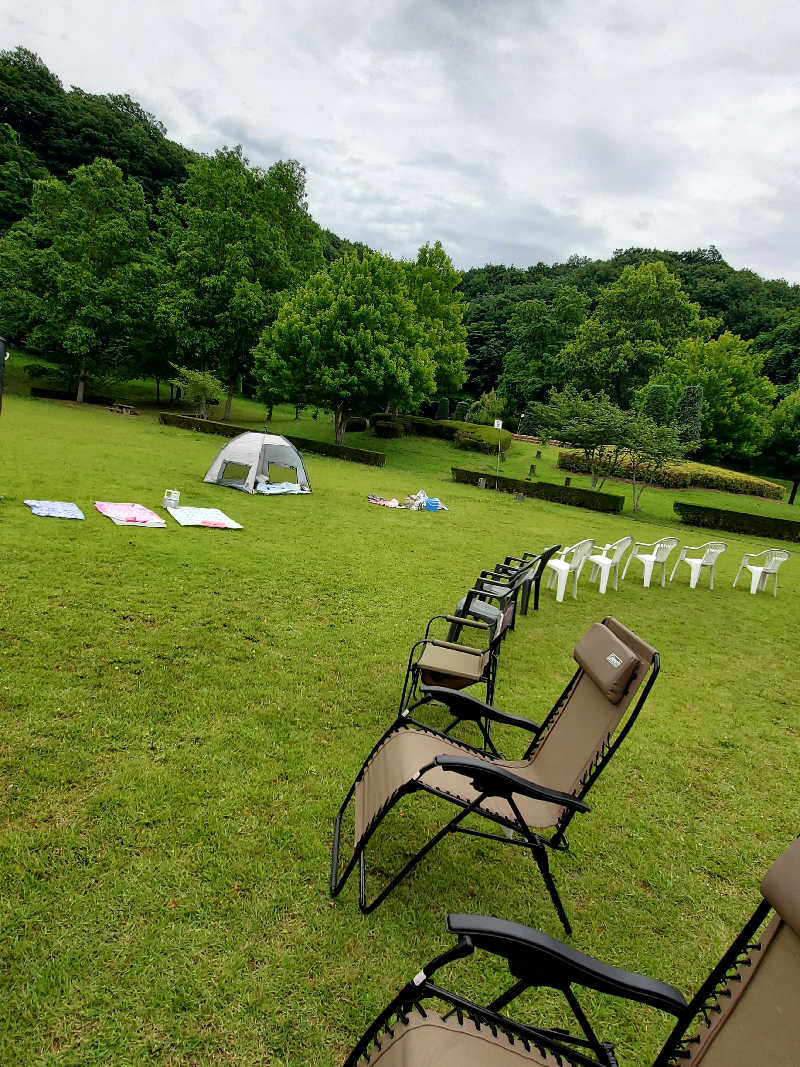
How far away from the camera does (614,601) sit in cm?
818

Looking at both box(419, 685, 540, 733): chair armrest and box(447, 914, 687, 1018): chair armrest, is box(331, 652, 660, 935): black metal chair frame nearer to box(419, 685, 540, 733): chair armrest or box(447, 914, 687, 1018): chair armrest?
box(419, 685, 540, 733): chair armrest

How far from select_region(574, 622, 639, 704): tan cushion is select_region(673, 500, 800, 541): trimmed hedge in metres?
18.7

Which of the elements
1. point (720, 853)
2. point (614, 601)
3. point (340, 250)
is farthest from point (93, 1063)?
point (340, 250)

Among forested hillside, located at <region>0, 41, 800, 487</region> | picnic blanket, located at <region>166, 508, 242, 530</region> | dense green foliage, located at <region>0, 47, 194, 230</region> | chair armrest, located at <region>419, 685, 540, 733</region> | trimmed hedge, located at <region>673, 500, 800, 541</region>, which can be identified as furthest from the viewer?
dense green foliage, located at <region>0, 47, 194, 230</region>

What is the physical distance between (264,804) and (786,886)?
2429mm

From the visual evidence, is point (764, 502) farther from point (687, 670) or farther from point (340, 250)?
point (340, 250)

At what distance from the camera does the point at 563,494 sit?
65.2 ft

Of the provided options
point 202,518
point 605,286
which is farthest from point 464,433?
point 605,286

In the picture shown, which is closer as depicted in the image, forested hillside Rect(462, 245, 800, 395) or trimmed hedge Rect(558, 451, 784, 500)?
trimmed hedge Rect(558, 451, 784, 500)

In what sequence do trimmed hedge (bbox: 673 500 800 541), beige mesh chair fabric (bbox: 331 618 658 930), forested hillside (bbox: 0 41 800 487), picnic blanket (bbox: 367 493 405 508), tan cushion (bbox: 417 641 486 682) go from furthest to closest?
forested hillside (bbox: 0 41 800 487) → trimmed hedge (bbox: 673 500 800 541) → picnic blanket (bbox: 367 493 405 508) → tan cushion (bbox: 417 641 486 682) → beige mesh chair fabric (bbox: 331 618 658 930)

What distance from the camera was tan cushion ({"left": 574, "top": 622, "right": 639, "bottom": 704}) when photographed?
262 centimetres

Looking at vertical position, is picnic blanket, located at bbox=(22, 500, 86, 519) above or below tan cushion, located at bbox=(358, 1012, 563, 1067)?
below

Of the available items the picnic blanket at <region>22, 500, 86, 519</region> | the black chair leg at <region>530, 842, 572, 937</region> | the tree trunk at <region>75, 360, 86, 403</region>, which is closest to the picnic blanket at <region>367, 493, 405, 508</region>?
the picnic blanket at <region>22, 500, 86, 519</region>

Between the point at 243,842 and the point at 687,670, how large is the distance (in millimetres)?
5122
